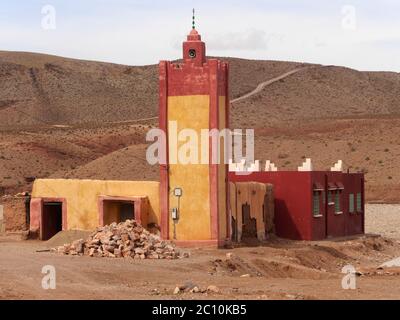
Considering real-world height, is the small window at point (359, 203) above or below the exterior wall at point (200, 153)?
below

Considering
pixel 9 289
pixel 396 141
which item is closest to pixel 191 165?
pixel 9 289

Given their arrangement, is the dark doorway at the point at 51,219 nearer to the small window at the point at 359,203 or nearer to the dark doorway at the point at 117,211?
the dark doorway at the point at 117,211

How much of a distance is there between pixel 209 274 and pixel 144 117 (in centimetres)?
9389

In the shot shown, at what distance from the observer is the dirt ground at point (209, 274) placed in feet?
79.0

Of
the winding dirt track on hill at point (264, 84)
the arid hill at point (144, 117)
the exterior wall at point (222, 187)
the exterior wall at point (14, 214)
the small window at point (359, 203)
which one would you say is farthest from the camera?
the winding dirt track on hill at point (264, 84)

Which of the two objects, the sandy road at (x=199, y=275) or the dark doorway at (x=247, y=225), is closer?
the sandy road at (x=199, y=275)

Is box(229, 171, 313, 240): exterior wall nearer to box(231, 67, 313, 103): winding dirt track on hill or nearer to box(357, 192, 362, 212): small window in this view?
box(357, 192, 362, 212): small window

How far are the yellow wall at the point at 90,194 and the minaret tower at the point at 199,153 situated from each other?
0.92 meters

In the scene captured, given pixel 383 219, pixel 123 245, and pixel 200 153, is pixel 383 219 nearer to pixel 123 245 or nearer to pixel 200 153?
pixel 200 153

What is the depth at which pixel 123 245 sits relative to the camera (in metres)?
31.7

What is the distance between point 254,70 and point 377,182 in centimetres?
7515

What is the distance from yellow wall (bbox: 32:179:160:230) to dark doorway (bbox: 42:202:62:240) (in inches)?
22.4

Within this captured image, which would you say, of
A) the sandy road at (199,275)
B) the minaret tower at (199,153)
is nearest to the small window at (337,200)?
the sandy road at (199,275)
